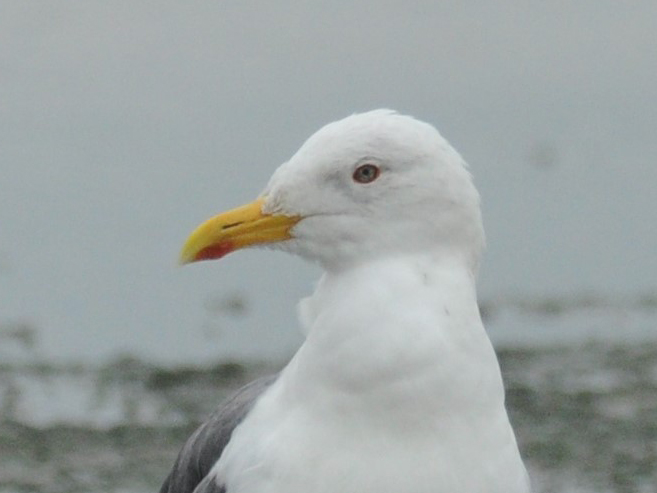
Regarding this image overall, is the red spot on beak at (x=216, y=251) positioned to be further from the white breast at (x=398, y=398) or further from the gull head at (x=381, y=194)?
the white breast at (x=398, y=398)

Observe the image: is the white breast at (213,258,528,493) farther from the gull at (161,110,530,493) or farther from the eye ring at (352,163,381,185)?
the eye ring at (352,163,381,185)

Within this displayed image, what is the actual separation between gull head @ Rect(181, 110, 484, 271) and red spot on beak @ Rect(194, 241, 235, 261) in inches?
7.4

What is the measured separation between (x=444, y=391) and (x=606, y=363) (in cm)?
524

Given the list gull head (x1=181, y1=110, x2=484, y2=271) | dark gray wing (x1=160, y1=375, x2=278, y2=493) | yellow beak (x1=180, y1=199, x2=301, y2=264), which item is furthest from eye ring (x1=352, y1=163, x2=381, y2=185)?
dark gray wing (x1=160, y1=375, x2=278, y2=493)

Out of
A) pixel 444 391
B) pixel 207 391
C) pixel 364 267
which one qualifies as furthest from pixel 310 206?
pixel 207 391

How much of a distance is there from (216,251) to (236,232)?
0.08 m

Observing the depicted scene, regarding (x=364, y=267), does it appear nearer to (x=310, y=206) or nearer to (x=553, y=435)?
(x=310, y=206)

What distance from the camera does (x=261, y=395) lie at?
221 inches

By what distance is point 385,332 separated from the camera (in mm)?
5215

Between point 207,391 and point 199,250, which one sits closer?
point 199,250

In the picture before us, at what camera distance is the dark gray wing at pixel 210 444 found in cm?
564

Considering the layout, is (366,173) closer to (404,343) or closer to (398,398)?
(404,343)

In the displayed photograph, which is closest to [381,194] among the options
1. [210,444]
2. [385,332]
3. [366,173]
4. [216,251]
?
[366,173]

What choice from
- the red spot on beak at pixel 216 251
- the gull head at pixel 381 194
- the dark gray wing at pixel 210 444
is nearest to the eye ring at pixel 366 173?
the gull head at pixel 381 194
